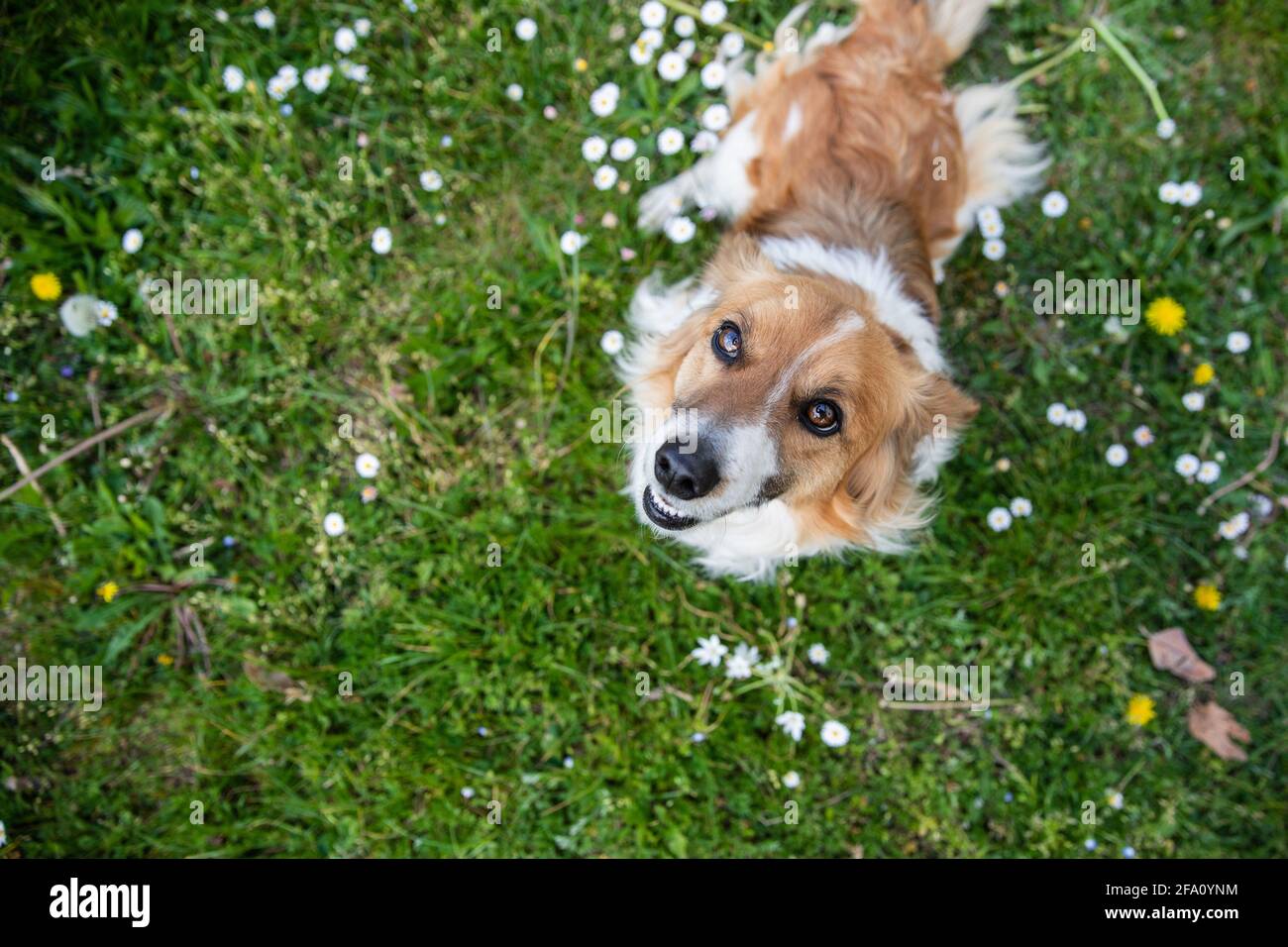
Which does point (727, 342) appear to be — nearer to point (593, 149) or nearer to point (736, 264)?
point (736, 264)

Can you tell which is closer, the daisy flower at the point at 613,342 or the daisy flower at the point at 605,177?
the daisy flower at the point at 613,342

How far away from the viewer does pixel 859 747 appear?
4.46 m

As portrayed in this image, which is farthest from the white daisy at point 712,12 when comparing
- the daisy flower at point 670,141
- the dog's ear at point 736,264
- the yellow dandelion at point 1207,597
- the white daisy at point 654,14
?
the yellow dandelion at point 1207,597

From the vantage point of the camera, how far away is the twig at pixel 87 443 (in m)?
4.45

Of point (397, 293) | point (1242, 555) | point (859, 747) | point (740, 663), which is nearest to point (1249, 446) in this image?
point (1242, 555)

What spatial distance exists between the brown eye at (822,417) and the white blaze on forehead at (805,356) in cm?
14

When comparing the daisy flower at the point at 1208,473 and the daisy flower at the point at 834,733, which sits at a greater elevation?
the daisy flower at the point at 1208,473

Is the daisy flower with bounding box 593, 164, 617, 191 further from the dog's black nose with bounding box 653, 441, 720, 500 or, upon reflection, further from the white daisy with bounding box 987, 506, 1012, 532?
the white daisy with bounding box 987, 506, 1012, 532

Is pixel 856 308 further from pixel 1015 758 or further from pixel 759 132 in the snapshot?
pixel 1015 758

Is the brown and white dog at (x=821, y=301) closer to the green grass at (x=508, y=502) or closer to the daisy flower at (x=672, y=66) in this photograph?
the daisy flower at (x=672, y=66)

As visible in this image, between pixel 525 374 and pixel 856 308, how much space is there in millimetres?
1984

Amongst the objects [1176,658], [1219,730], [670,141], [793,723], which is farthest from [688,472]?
[1219,730]

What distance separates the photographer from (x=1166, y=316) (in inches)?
186

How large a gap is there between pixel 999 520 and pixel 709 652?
1780mm
